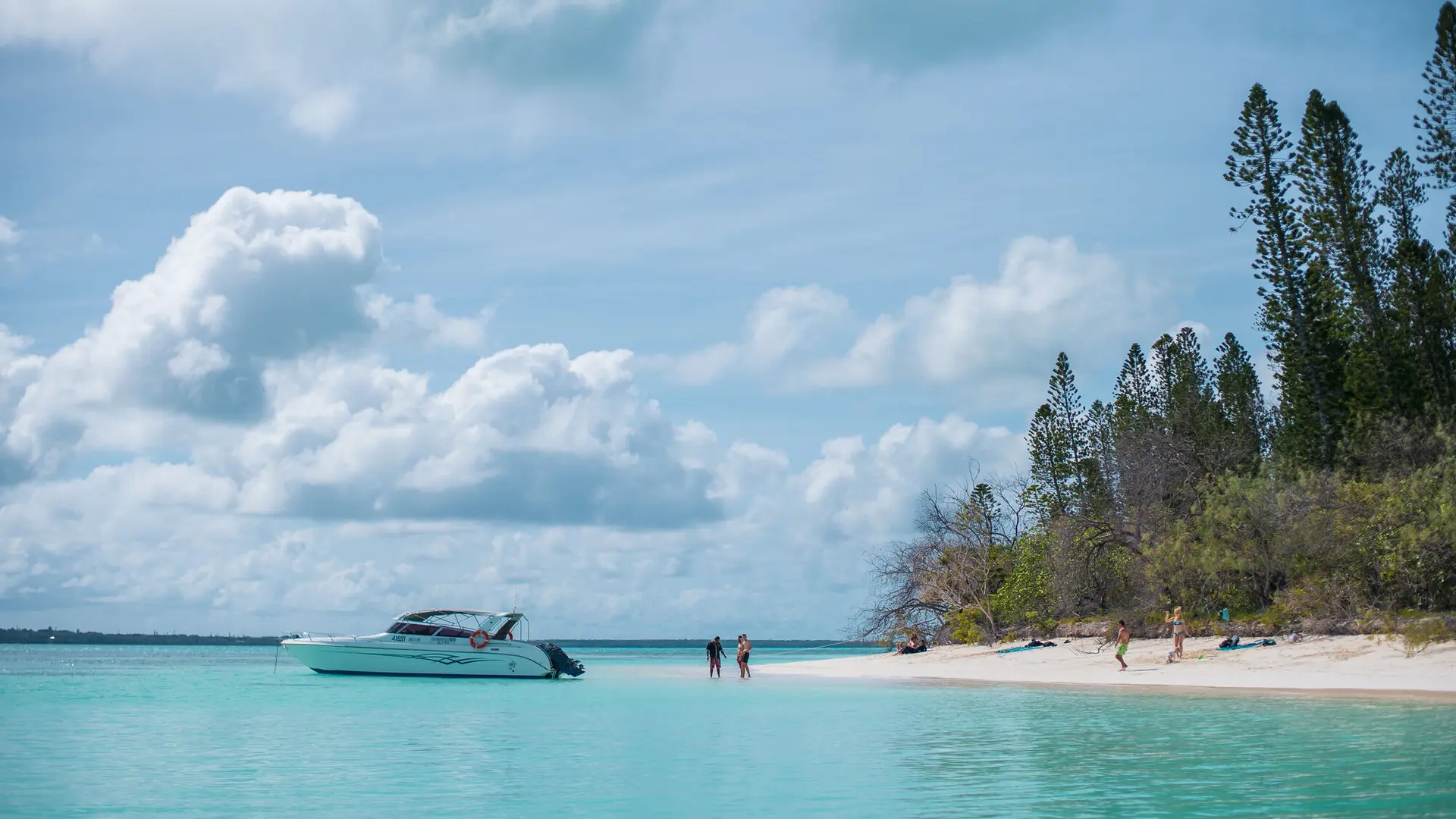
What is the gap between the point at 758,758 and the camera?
14.9 meters

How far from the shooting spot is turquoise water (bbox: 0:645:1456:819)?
1109cm

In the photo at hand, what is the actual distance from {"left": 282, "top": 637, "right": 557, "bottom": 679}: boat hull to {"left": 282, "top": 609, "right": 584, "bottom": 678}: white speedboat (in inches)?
0.9

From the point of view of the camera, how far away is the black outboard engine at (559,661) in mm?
39031

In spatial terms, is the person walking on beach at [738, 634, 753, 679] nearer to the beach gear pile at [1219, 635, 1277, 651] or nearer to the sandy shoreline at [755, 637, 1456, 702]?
the sandy shoreline at [755, 637, 1456, 702]

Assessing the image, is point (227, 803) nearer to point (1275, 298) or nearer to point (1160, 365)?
point (1275, 298)

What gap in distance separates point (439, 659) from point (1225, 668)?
24277 mm

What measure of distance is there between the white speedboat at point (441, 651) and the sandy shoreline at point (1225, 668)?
964cm

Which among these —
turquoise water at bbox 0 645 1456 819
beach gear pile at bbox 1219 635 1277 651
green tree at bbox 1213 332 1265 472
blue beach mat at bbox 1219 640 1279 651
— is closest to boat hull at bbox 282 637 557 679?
turquoise water at bbox 0 645 1456 819

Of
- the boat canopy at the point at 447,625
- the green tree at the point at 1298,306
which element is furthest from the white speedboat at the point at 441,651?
the green tree at the point at 1298,306

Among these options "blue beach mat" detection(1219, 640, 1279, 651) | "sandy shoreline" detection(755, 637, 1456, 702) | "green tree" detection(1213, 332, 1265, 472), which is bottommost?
"sandy shoreline" detection(755, 637, 1456, 702)

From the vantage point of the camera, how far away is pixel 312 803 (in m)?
11.6

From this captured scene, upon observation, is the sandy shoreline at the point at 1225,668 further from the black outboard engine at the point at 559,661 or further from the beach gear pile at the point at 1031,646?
the black outboard engine at the point at 559,661

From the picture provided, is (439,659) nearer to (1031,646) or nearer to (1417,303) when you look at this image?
(1031,646)

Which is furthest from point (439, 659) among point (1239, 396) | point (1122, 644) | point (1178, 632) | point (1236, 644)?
point (1239, 396)
